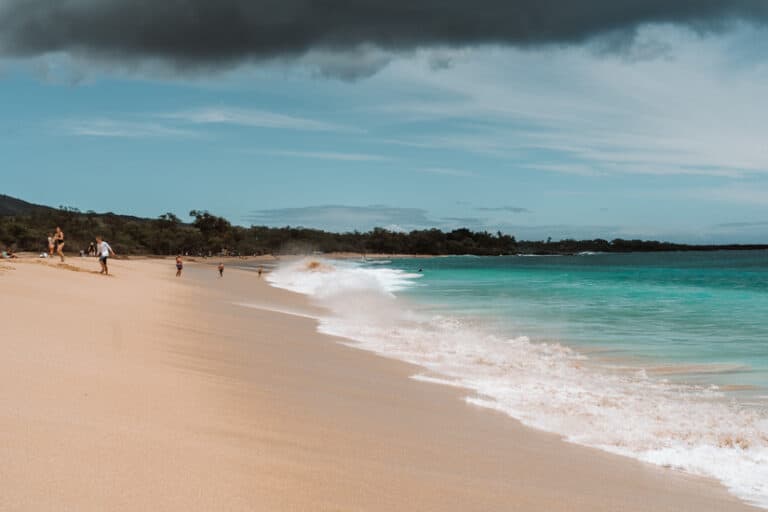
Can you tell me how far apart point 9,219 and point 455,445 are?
418ft

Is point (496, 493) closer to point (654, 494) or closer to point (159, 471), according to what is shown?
point (654, 494)

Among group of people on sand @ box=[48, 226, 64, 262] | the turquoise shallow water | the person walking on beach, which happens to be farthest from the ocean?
group of people on sand @ box=[48, 226, 64, 262]

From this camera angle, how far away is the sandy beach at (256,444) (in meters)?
3.99

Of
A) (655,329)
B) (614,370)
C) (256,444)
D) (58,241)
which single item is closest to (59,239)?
(58,241)

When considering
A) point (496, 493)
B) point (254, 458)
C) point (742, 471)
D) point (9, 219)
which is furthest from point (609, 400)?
point (9, 219)

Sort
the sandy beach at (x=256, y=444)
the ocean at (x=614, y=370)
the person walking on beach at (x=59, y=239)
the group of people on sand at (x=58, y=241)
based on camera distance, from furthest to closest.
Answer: the group of people on sand at (x=58, y=241)
the person walking on beach at (x=59, y=239)
the ocean at (x=614, y=370)
the sandy beach at (x=256, y=444)

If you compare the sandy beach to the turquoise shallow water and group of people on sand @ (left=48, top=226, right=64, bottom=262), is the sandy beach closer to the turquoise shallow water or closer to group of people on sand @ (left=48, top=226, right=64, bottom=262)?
the turquoise shallow water

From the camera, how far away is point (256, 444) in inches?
202

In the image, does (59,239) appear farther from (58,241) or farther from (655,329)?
(655,329)

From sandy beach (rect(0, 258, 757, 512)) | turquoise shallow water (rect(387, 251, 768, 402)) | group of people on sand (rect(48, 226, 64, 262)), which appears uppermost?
group of people on sand (rect(48, 226, 64, 262))

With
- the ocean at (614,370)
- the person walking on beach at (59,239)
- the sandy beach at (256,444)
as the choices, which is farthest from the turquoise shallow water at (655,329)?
the person walking on beach at (59,239)

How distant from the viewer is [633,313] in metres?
26.8

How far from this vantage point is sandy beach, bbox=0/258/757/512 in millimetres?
3992

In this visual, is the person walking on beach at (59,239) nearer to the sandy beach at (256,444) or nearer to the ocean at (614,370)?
the ocean at (614,370)
